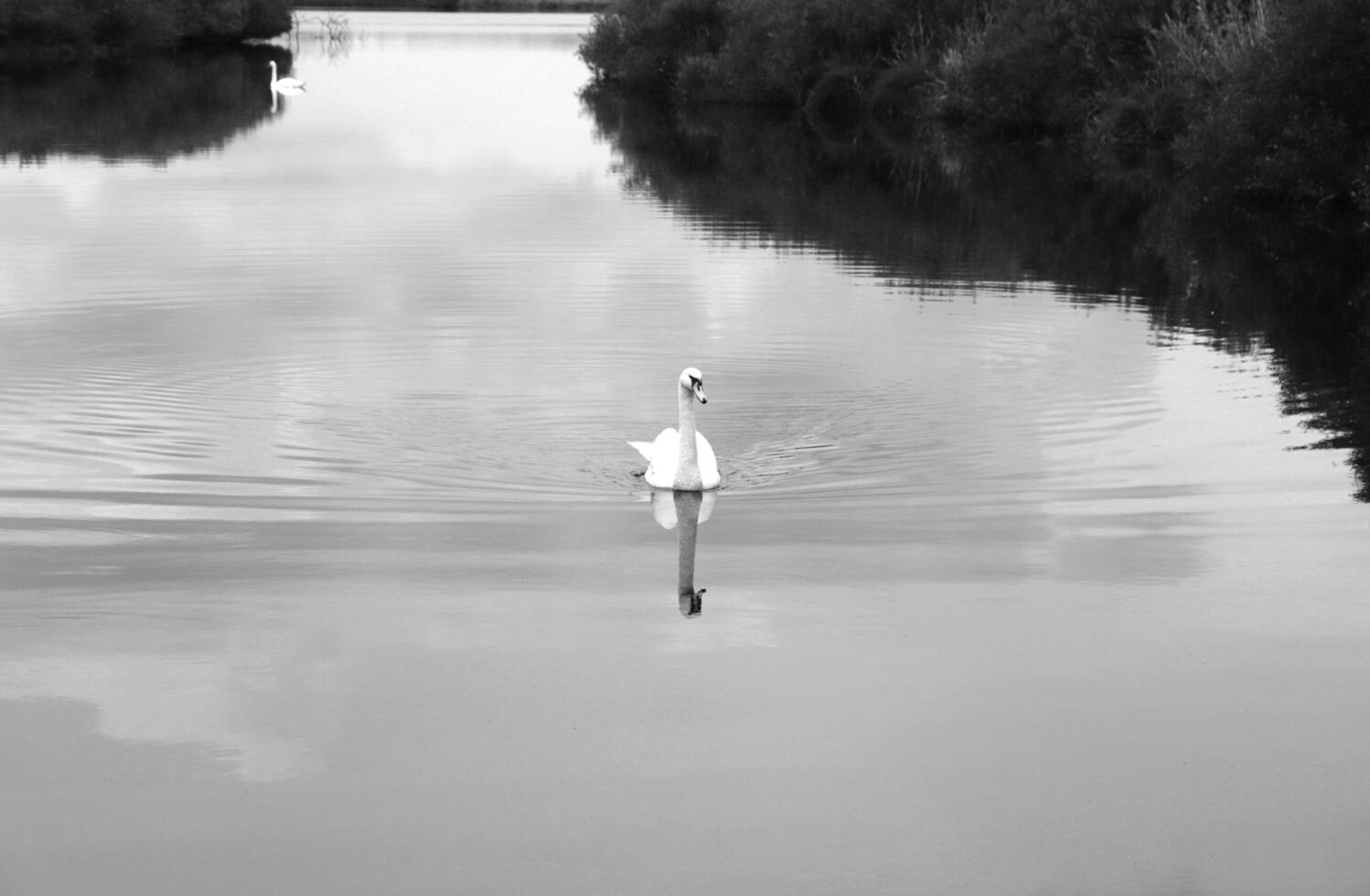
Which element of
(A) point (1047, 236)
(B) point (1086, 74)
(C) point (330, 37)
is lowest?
(A) point (1047, 236)

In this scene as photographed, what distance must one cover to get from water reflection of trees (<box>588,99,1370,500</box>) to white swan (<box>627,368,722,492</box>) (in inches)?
191

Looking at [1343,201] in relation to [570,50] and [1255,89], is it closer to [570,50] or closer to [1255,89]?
[1255,89]

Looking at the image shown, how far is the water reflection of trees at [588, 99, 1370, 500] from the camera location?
22.2 m

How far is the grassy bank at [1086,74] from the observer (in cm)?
3509

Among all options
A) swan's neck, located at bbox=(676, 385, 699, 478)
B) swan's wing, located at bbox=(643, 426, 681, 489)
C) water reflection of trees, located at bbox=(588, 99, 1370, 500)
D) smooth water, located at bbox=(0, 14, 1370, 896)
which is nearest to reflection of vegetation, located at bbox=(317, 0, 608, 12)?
water reflection of trees, located at bbox=(588, 99, 1370, 500)

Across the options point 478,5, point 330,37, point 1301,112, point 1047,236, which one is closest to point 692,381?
point 1047,236

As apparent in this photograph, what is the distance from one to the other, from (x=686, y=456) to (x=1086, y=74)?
1666 inches

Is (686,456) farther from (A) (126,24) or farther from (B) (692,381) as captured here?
(A) (126,24)

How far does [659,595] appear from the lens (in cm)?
1222

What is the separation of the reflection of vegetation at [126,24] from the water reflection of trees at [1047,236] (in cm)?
4249

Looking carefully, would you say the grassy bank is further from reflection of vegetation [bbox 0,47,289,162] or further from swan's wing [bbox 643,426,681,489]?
swan's wing [bbox 643,426,681,489]

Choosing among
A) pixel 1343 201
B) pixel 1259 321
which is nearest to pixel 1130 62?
pixel 1343 201

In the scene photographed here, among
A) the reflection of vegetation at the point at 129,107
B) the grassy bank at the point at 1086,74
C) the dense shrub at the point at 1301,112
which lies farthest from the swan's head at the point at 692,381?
the reflection of vegetation at the point at 129,107

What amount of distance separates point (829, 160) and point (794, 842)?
41.9m
